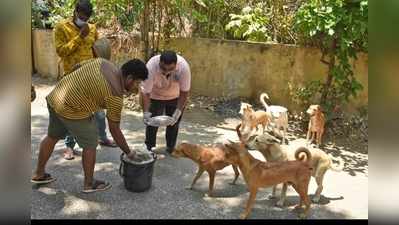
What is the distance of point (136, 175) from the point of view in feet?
14.3

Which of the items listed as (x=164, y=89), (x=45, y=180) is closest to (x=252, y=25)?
(x=164, y=89)

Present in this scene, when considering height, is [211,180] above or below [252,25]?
below

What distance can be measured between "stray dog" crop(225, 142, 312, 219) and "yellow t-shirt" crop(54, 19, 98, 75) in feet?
7.12

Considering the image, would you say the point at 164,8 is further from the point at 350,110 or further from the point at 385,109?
the point at 385,109

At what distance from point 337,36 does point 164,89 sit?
2.93 m

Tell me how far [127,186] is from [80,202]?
21.0 inches

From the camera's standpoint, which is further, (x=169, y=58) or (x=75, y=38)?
(x=75, y=38)

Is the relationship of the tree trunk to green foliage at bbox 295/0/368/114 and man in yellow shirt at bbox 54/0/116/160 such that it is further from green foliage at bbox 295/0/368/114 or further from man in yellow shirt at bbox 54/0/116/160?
man in yellow shirt at bbox 54/0/116/160

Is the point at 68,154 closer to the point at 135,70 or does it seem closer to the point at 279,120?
the point at 135,70

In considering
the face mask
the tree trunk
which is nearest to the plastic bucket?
the face mask

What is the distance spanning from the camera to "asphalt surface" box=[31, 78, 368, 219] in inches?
160

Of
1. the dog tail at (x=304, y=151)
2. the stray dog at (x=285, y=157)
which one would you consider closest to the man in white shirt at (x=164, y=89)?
the stray dog at (x=285, y=157)

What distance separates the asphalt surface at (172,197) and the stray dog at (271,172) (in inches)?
14.1

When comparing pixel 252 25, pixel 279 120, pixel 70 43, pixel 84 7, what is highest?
pixel 252 25
